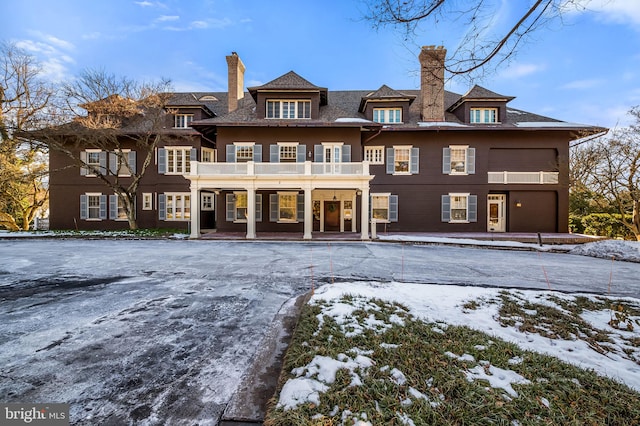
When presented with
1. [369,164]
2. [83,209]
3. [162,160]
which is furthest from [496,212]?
[83,209]

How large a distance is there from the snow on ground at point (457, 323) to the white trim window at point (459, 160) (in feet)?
47.0

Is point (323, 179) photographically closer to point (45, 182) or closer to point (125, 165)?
point (125, 165)

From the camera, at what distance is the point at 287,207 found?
716 inches

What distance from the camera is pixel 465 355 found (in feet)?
9.40

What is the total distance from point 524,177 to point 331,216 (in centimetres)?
1293

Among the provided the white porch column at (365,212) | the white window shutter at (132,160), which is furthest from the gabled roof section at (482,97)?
the white window shutter at (132,160)

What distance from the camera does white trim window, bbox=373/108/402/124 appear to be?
61.3ft

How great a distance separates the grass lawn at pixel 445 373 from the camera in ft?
6.64

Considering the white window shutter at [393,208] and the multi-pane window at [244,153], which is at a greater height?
the multi-pane window at [244,153]

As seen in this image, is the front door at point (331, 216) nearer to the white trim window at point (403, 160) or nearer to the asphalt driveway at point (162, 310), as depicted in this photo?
the white trim window at point (403, 160)

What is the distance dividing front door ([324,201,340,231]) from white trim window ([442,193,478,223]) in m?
6.94

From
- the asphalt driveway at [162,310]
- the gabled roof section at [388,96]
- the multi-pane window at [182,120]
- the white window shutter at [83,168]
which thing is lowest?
the asphalt driveway at [162,310]

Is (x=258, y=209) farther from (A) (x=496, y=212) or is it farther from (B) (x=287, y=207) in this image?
(A) (x=496, y=212)

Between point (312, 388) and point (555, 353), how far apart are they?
274 centimetres
